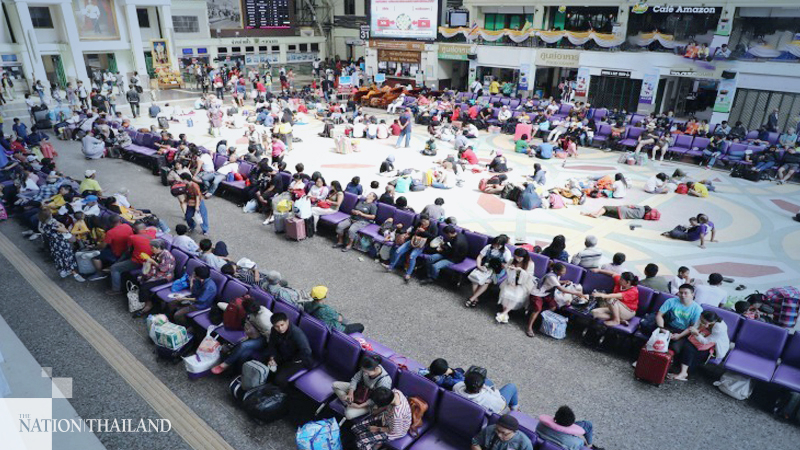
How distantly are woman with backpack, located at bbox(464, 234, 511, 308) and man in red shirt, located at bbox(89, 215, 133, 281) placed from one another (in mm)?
6267

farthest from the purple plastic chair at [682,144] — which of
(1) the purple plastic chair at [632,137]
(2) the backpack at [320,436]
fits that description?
(2) the backpack at [320,436]

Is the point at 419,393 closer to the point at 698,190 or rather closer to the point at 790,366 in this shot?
the point at 790,366

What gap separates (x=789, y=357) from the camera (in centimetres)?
648

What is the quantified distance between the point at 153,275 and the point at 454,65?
29.9 meters

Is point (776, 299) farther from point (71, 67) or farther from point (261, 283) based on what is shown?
point (71, 67)

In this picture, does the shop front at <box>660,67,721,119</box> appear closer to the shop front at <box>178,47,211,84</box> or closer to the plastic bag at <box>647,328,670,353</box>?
the plastic bag at <box>647,328,670,353</box>

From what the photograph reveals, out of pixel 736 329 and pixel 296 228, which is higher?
pixel 736 329

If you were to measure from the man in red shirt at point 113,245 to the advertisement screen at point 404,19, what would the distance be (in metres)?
27.6

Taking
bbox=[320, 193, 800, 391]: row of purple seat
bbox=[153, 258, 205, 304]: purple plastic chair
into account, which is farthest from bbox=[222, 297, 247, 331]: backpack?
bbox=[320, 193, 800, 391]: row of purple seat

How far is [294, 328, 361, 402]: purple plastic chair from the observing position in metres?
5.86

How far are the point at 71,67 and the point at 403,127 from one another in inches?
1033

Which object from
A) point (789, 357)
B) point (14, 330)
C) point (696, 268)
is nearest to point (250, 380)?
point (14, 330)

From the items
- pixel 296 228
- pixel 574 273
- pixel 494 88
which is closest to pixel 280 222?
pixel 296 228

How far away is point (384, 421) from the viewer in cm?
509
